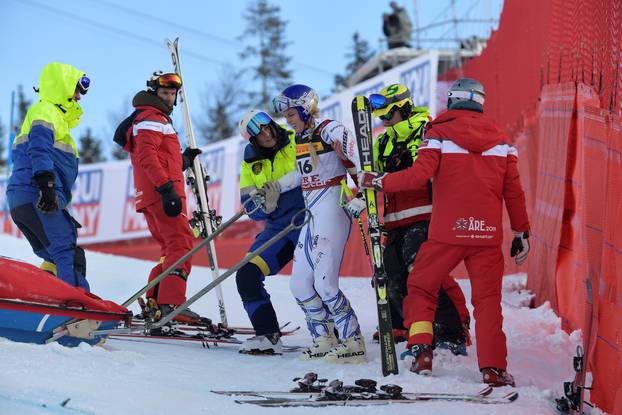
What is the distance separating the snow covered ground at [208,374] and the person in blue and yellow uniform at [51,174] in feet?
3.52

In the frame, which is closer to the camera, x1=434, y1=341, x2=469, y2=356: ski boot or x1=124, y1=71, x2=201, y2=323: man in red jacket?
x1=434, y1=341, x2=469, y2=356: ski boot

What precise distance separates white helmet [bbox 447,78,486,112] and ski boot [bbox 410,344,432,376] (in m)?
1.48

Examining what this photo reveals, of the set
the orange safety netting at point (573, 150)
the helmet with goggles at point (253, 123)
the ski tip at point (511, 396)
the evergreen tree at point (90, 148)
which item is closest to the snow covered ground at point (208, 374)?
the ski tip at point (511, 396)

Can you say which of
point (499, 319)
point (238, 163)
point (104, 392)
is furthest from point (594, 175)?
point (238, 163)

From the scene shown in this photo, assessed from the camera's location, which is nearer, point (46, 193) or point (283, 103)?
point (283, 103)

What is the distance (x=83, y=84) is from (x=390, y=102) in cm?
261

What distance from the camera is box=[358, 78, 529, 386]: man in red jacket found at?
472 centimetres

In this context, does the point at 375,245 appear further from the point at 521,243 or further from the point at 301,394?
the point at 301,394

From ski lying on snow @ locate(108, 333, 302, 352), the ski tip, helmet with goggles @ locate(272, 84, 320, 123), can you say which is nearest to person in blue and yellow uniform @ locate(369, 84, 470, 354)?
helmet with goggles @ locate(272, 84, 320, 123)

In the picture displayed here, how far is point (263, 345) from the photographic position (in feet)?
18.9

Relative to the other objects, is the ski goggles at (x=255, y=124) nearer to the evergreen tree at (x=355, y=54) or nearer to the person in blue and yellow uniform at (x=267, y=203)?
the person in blue and yellow uniform at (x=267, y=203)

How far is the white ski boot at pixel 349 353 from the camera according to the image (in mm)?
5235

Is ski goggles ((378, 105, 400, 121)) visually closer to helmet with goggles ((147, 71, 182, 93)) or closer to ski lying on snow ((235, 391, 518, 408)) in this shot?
helmet with goggles ((147, 71, 182, 93))

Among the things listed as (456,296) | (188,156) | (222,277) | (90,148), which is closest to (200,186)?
(188,156)
